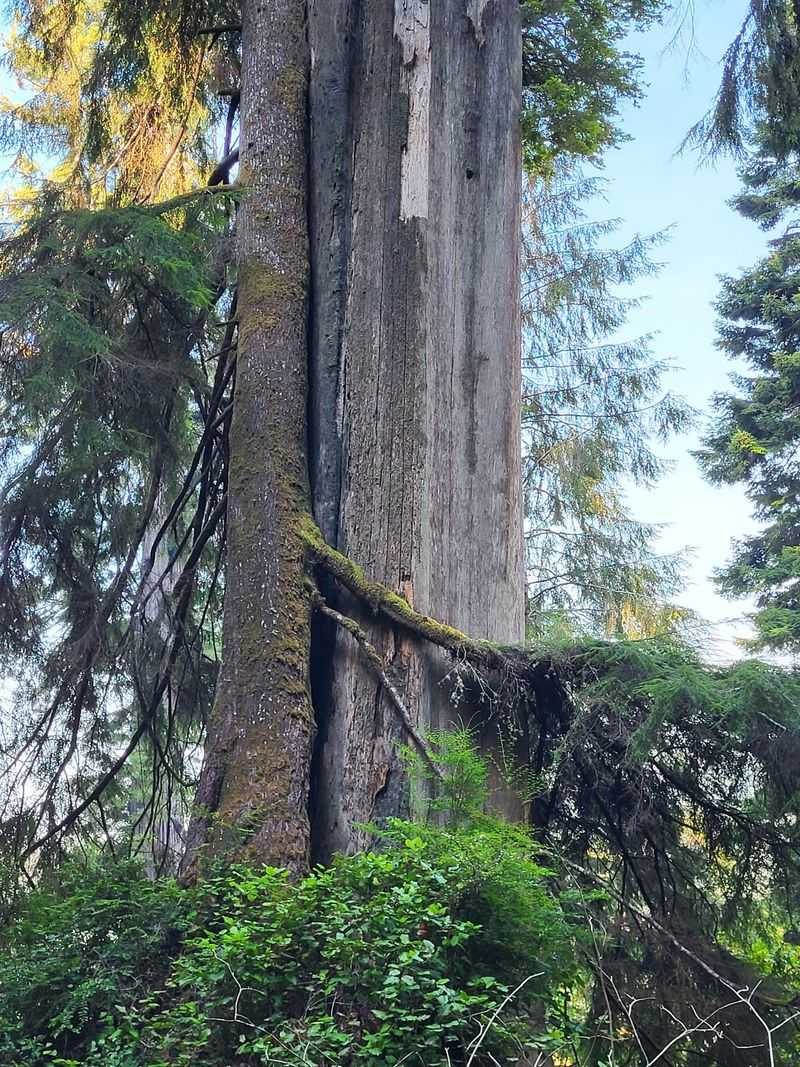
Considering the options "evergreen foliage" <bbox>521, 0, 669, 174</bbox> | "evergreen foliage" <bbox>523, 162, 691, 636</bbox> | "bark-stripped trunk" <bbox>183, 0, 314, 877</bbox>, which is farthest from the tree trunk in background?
"evergreen foliage" <bbox>523, 162, 691, 636</bbox>

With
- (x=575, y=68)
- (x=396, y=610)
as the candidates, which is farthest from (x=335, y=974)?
(x=575, y=68)

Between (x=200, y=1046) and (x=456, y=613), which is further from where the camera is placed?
(x=456, y=613)

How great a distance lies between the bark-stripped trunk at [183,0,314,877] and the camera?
4777 mm

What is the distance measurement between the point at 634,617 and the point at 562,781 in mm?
10755

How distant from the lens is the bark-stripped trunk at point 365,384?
5.03 m

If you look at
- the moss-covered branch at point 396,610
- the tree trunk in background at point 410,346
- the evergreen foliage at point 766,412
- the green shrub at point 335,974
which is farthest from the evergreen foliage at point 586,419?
the green shrub at point 335,974

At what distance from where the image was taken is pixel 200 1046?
11.3 ft

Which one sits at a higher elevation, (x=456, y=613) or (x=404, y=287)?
(x=404, y=287)

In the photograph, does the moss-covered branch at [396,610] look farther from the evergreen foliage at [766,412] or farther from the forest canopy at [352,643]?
the evergreen foliage at [766,412]

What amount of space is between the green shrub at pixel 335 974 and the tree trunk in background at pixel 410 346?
1.12 metres

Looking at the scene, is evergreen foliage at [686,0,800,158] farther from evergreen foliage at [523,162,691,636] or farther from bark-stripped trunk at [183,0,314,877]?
evergreen foliage at [523,162,691,636]

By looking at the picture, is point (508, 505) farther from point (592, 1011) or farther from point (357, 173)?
point (592, 1011)

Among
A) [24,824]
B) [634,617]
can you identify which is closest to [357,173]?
[24,824]

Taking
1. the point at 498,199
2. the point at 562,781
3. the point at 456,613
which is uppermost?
the point at 498,199
